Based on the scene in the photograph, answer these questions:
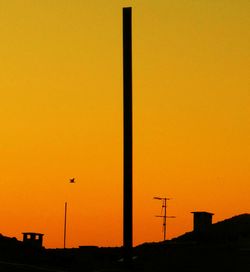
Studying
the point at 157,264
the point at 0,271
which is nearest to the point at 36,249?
the point at 157,264

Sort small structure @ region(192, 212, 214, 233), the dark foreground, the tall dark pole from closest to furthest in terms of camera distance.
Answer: the tall dark pole
the dark foreground
small structure @ region(192, 212, 214, 233)

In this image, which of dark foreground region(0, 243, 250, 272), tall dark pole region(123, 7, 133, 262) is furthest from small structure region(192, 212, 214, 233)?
tall dark pole region(123, 7, 133, 262)

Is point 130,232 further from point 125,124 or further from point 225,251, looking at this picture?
point 225,251

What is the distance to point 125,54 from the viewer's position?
95.5ft

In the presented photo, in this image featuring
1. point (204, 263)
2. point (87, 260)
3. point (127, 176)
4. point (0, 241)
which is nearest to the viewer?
point (127, 176)

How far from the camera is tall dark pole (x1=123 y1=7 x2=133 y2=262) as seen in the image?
28.5 m

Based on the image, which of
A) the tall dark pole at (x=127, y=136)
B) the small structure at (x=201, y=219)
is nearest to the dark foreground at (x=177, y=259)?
the small structure at (x=201, y=219)

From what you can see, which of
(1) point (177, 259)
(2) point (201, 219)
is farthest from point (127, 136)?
(2) point (201, 219)

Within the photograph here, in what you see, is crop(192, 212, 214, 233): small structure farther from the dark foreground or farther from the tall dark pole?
the tall dark pole

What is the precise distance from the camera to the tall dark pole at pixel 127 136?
2850cm

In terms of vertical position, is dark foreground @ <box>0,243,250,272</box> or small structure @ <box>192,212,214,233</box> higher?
small structure @ <box>192,212,214,233</box>

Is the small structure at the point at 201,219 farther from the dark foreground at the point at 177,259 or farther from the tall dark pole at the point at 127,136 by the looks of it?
the tall dark pole at the point at 127,136

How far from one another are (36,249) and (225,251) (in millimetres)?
11853

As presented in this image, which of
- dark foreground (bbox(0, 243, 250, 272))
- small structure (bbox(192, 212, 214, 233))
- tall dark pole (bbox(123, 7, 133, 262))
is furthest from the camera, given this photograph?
small structure (bbox(192, 212, 214, 233))
